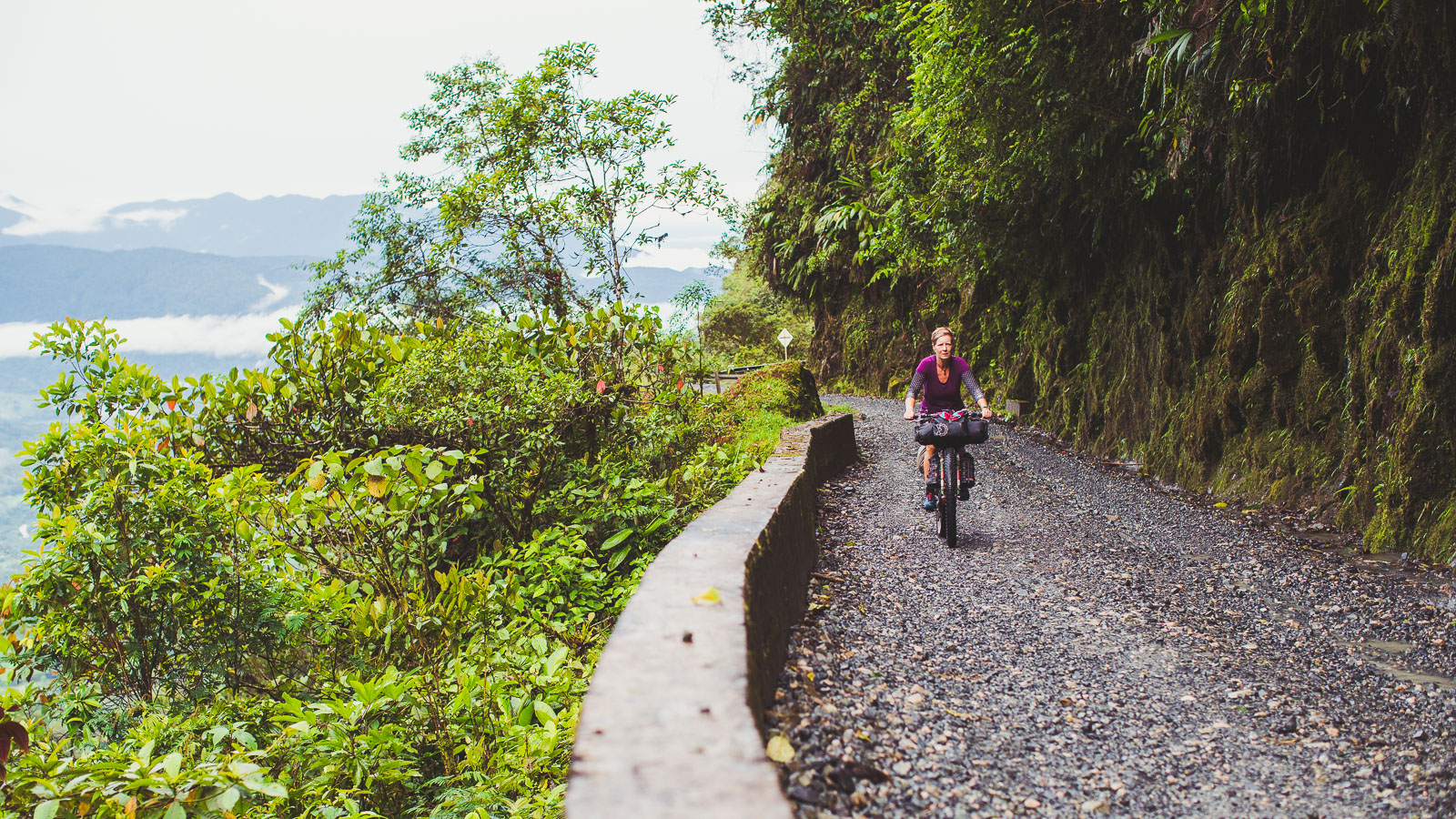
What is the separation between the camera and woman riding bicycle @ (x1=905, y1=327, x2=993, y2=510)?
6.16 metres

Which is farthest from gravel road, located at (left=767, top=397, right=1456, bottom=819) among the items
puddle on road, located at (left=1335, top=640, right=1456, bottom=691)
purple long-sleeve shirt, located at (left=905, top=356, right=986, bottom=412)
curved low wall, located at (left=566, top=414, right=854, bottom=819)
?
purple long-sleeve shirt, located at (left=905, top=356, right=986, bottom=412)

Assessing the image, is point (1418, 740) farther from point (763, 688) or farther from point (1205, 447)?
point (1205, 447)

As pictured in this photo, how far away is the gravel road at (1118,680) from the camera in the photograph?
254 centimetres

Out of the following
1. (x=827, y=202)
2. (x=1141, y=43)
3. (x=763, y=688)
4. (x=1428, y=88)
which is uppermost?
(x=827, y=202)

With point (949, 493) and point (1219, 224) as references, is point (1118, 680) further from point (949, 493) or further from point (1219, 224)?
point (1219, 224)

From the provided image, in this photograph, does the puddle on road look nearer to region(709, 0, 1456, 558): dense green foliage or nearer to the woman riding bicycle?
region(709, 0, 1456, 558): dense green foliage

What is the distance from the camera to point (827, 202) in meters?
23.8

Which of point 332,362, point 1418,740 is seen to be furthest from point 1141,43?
point 332,362

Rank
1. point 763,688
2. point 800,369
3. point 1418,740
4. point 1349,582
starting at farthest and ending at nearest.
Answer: point 800,369
point 1349,582
point 1418,740
point 763,688

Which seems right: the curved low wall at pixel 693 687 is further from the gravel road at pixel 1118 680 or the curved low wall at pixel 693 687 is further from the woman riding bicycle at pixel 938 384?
the woman riding bicycle at pixel 938 384

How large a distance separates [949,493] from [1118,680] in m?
2.43

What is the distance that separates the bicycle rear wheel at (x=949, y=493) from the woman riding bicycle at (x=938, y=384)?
0.62 ft

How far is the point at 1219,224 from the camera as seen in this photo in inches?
315

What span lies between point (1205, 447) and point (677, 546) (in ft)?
22.7
